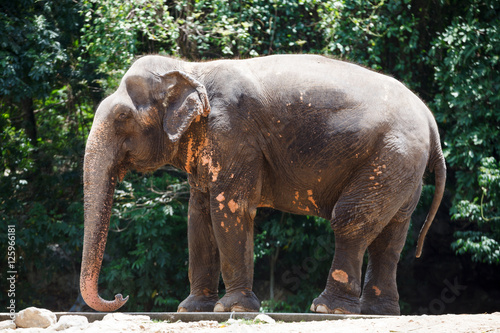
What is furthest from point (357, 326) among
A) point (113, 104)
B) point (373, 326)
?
point (113, 104)

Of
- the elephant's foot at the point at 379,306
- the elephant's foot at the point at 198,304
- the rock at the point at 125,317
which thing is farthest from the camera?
the elephant's foot at the point at 198,304

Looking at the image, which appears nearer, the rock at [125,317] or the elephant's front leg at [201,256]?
the rock at [125,317]

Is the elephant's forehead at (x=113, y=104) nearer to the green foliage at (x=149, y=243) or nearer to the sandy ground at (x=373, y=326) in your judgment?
the sandy ground at (x=373, y=326)

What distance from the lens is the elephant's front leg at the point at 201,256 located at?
5.90 meters

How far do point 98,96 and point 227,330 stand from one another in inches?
330

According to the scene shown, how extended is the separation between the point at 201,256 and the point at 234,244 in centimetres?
67

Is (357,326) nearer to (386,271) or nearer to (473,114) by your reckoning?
(386,271)

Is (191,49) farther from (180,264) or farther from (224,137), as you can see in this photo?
(224,137)

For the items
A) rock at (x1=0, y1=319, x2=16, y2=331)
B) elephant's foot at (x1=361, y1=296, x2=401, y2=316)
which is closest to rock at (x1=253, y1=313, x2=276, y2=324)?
elephant's foot at (x1=361, y1=296, x2=401, y2=316)

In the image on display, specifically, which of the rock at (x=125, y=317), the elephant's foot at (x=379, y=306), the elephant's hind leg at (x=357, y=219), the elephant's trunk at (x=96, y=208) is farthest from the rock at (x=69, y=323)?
the elephant's foot at (x=379, y=306)

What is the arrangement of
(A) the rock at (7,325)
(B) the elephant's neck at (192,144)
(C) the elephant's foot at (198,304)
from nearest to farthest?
(A) the rock at (7,325)
(B) the elephant's neck at (192,144)
(C) the elephant's foot at (198,304)

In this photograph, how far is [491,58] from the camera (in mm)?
9766

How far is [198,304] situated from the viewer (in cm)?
591

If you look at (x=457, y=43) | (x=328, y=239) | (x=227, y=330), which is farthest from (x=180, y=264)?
(x=227, y=330)
